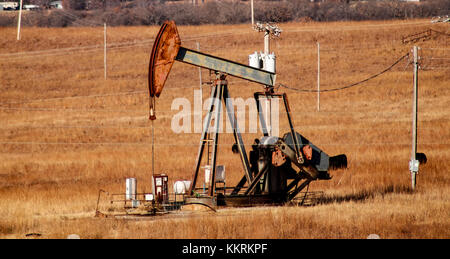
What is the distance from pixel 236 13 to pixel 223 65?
2781 inches

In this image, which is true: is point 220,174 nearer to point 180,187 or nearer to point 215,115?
point 180,187

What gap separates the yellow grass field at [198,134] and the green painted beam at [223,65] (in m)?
3.30

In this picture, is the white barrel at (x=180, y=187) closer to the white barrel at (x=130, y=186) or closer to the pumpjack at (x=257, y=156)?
the pumpjack at (x=257, y=156)

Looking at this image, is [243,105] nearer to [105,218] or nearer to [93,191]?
[93,191]

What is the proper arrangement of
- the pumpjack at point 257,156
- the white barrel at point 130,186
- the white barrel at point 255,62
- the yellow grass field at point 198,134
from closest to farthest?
the yellow grass field at point 198,134 < the pumpjack at point 257,156 < the white barrel at point 130,186 < the white barrel at point 255,62

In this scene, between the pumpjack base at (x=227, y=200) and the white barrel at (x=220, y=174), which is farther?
the white barrel at (x=220, y=174)

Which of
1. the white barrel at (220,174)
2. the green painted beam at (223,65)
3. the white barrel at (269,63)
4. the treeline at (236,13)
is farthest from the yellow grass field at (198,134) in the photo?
the treeline at (236,13)

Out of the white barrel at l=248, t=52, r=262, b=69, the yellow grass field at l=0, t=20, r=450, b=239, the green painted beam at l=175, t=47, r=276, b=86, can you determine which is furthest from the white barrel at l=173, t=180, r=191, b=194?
the white barrel at l=248, t=52, r=262, b=69

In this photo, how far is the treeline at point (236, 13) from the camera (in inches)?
3324

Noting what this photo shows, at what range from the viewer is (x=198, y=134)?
44500 mm

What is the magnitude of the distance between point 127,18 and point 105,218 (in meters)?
73.9

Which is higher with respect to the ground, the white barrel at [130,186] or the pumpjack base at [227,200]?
the white barrel at [130,186]

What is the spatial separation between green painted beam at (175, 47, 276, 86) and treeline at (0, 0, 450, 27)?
199 ft

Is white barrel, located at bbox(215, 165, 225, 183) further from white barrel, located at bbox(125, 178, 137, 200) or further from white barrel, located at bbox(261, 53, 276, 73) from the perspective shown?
white barrel, located at bbox(261, 53, 276, 73)
